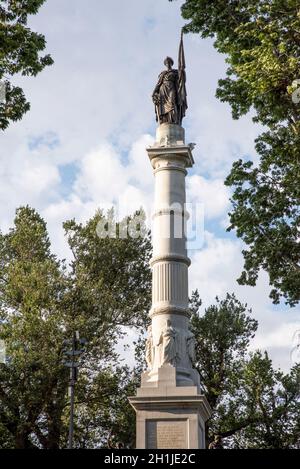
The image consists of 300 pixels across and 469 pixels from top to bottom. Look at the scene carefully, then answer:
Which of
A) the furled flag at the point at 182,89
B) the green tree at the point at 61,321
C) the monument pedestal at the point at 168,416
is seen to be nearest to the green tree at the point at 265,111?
the furled flag at the point at 182,89

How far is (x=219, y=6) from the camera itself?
21.1 m

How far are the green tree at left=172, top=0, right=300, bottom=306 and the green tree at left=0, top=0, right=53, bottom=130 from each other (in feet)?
19.7

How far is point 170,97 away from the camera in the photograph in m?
23.2

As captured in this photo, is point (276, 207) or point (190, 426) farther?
point (276, 207)

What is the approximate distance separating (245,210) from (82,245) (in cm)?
1592

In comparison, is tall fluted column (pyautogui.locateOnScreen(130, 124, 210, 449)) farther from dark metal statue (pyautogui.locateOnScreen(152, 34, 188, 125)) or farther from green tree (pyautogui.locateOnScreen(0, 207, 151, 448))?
green tree (pyautogui.locateOnScreen(0, 207, 151, 448))

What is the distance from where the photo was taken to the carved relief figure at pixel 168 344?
19.5m

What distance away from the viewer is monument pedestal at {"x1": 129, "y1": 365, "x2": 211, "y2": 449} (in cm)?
1841

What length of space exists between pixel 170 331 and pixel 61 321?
14.0 metres

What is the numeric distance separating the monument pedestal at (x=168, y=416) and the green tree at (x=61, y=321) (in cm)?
1304

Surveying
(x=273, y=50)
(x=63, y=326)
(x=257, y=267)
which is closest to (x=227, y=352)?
(x=63, y=326)
